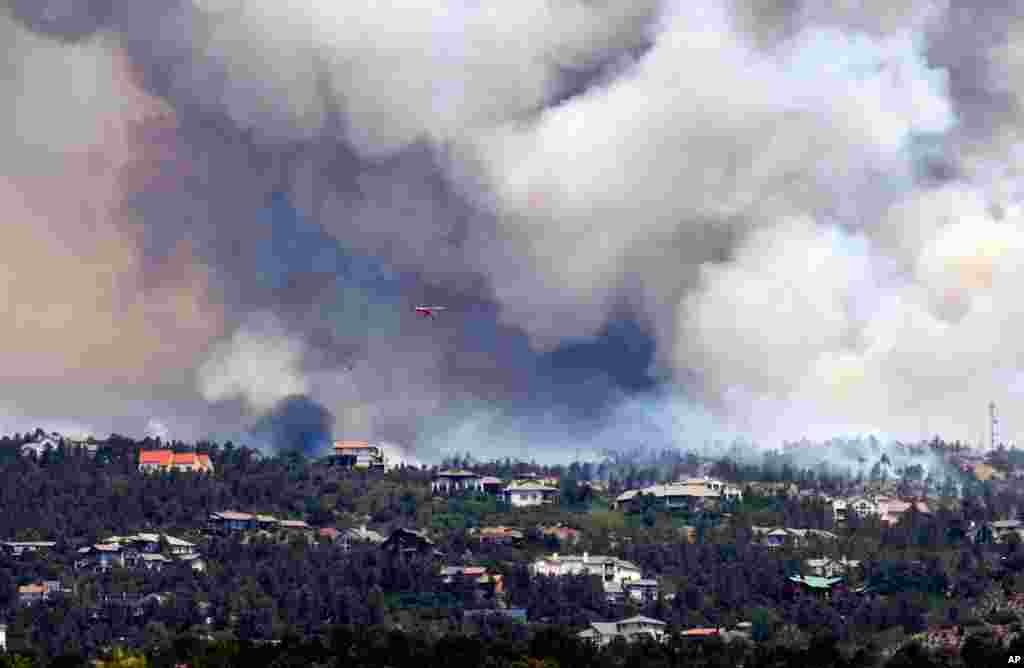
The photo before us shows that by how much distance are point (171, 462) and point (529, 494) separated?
17402 mm

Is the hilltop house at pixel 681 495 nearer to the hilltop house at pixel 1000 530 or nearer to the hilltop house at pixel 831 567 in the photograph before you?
the hilltop house at pixel 1000 530

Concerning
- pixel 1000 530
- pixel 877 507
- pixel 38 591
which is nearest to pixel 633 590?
pixel 1000 530

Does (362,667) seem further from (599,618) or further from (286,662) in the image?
(599,618)

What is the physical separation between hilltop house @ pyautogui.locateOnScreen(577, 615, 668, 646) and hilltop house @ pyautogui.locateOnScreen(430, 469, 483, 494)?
28.4 metres

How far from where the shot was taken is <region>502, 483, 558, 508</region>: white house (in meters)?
144

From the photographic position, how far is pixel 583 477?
155250mm

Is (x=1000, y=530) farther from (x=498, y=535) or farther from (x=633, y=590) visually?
(x=498, y=535)

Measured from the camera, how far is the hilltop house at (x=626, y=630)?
112 m

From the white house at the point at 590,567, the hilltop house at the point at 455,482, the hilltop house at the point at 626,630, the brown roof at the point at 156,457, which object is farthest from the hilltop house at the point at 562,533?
the brown roof at the point at 156,457

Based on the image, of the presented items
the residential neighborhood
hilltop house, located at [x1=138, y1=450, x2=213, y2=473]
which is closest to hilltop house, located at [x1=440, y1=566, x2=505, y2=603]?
the residential neighborhood

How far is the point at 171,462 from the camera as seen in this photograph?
146 metres

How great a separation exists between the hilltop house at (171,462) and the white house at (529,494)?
47.6 feet

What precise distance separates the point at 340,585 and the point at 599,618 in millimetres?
10473

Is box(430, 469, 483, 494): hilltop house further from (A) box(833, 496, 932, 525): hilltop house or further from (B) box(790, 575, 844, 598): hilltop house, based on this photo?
(B) box(790, 575, 844, 598): hilltop house
